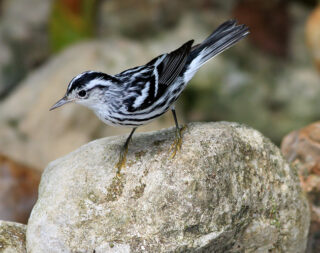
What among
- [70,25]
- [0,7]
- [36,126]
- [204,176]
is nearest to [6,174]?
[36,126]

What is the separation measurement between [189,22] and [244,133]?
6641mm

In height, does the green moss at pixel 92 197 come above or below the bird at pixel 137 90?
below

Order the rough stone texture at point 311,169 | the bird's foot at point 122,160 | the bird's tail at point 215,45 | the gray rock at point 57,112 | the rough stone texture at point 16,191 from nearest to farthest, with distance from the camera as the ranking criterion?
the bird's foot at point 122,160
the bird's tail at point 215,45
the rough stone texture at point 311,169
the rough stone texture at point 16,191
the gray rock at point 57,112

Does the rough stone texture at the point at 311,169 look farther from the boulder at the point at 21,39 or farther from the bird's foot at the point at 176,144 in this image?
the boulder at the point at 21,39

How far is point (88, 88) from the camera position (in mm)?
4707

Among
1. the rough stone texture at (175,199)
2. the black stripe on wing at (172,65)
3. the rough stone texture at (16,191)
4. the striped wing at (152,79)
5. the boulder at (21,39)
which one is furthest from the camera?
the boulder at (21,39)

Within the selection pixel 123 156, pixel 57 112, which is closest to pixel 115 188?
pixel 123 156

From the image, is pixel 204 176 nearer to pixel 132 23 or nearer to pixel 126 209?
pixel 126 209

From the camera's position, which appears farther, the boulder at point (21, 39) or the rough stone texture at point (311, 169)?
the boulder at point (21, 39)

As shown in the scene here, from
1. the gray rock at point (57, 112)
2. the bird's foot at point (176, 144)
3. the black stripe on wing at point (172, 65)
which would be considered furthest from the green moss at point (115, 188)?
the gray rock at point (57, 112)

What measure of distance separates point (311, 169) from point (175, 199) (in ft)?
6.93

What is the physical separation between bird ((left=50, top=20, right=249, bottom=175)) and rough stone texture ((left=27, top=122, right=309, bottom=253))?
0.20m

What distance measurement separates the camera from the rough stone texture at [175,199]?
457 cm

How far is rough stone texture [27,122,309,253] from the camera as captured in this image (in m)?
4.57
